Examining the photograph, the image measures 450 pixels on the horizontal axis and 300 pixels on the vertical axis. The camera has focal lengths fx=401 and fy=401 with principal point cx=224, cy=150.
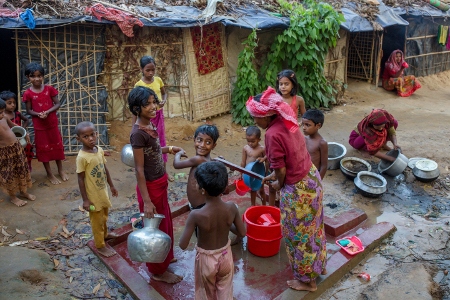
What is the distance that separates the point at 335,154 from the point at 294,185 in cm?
375

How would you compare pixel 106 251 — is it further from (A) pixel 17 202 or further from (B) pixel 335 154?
(B) pixel 335 154

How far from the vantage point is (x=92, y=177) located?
3.78 metres

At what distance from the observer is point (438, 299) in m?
3.63

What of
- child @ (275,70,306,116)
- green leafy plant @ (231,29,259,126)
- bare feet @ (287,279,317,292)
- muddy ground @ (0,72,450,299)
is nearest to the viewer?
bare feet @ (287,279,317,292)

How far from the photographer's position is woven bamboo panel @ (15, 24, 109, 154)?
658 centimetres

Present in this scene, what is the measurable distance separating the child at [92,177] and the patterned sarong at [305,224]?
1.74m

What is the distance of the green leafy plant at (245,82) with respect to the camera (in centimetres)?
843

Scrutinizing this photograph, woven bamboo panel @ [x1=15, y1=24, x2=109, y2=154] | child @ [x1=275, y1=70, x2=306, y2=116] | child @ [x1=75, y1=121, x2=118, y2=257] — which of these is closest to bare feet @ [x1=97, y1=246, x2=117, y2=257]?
child @ [x1=75, y1=121, x2=118, y2=257]

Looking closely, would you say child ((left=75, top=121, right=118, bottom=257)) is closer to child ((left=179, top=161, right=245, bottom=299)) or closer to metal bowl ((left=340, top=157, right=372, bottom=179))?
child ((left=179, top=161, right=245, bottom=299))

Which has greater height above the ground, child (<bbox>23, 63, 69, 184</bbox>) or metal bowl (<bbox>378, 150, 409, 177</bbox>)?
child (<bbox>23, 63, 69, 184</bbox>)

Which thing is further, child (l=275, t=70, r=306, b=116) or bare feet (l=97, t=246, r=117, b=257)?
child (l=275, t=70, r=306, b=116)

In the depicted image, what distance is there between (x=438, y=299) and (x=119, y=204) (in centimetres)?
373

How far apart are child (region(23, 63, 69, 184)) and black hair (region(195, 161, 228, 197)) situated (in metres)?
3.57

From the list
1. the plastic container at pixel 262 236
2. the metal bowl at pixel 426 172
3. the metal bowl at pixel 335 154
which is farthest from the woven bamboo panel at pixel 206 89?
the plastic container at pixel 262 236
